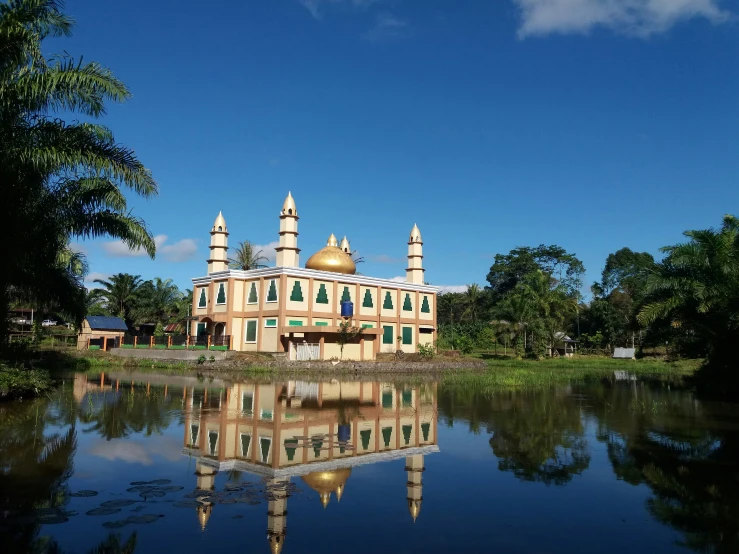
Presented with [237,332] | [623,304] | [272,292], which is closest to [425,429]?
[272,292]

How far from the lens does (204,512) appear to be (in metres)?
6.71

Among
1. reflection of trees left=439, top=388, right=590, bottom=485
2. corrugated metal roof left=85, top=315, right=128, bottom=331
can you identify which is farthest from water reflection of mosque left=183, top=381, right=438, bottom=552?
corrugated metal roof left=85, top=315, right=128, bottom=331

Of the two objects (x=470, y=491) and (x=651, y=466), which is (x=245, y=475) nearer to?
(x=470, y=491)

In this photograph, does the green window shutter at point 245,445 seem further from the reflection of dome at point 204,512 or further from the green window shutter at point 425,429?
the green window shutter at point 425,429

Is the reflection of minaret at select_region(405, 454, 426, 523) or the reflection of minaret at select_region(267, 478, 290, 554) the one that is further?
the reflection of minaret at select_region(405, 454, 426, 523)

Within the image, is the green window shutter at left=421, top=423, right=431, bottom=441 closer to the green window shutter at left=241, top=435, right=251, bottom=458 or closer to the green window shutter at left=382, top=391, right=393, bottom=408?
the green window shutter at left=382, top=391, right=393, bottom=408

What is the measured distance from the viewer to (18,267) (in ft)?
50.3

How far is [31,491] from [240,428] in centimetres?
519

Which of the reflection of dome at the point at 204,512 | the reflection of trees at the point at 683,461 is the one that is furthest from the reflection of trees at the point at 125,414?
the reflection of trees at the point at 683,461

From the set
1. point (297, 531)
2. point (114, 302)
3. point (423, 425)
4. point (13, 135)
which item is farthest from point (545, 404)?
point (114, 302)

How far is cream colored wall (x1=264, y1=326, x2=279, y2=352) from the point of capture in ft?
120

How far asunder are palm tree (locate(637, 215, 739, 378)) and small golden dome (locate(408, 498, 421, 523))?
51.5 ft

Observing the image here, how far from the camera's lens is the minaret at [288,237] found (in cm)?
3891

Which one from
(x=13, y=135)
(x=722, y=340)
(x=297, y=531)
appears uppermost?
(x=13, y=135)
